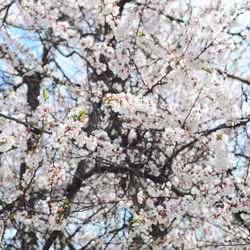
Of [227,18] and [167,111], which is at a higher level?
[227,18]

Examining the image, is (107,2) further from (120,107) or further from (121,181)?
(121,181)

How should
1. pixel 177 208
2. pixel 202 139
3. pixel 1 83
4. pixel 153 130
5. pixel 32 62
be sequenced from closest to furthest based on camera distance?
pixel 177 208, pixel 202 139, pixel 153 130, pixel 1 83, pixel 32 62

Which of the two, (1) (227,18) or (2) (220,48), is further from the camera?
(1) (227,18)

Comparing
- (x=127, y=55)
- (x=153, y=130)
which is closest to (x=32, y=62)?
(x=127, y=55)

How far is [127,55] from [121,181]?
6.10ft

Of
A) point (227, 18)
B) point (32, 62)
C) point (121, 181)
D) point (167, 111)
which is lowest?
point (121, 181)

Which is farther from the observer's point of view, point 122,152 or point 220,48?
point 122,152

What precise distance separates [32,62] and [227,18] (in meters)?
3.81

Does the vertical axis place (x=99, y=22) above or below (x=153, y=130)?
above

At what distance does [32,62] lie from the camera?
6352 mm

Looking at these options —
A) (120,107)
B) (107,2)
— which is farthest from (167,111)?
(107,2)

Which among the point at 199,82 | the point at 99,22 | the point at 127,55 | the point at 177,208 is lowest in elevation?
the point at 177,208

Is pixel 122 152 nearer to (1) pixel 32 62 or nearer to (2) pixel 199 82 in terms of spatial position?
(2) pixel 199 82

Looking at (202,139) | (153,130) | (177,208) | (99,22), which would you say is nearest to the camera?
(177,208)
